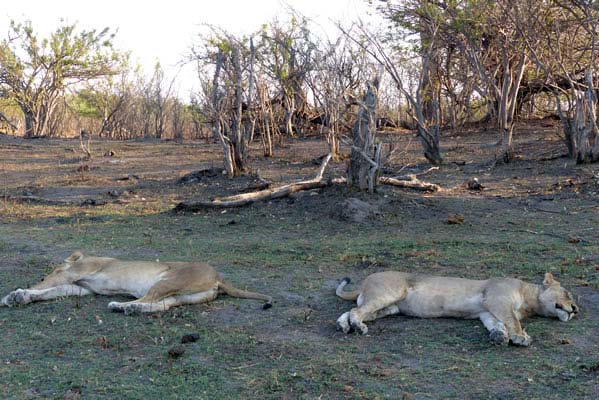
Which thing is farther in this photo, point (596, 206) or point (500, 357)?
point (596, 206)

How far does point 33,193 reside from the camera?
48.3ft

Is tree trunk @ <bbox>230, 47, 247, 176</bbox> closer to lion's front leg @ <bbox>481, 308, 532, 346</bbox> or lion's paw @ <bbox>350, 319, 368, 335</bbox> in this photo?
lion's paw @ <bbox>350, 319, 368, 335</bbox>

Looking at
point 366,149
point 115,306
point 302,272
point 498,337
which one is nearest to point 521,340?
point 498,337

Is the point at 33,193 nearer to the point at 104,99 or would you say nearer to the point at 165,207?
the point at 165,207

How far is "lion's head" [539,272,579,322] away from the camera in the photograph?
18.5 ft

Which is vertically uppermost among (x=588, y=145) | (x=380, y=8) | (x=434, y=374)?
(x=380, y=8)

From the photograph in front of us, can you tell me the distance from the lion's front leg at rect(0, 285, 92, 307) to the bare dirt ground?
10cm

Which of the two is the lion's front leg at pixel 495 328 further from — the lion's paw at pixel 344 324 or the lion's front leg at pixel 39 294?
the lion's front leg at pixel 39 294

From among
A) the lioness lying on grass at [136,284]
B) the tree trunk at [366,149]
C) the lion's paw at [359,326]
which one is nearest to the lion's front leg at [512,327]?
the lion's paw at [359,326]

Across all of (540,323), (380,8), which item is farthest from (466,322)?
(380,8)

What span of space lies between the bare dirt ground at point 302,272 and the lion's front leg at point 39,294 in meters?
0.10

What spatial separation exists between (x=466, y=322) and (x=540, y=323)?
0.58 meters

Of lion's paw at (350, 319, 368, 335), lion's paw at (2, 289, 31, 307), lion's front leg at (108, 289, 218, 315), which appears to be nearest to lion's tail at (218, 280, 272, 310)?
lion's front leg at (108, 289, 218, 315)

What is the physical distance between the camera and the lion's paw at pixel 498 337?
16.7 feet
